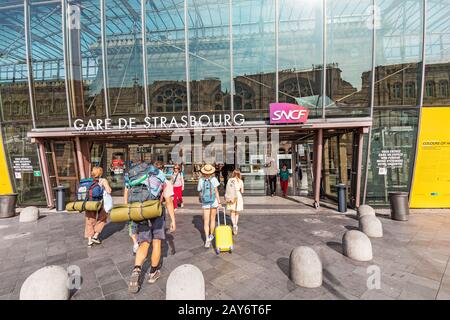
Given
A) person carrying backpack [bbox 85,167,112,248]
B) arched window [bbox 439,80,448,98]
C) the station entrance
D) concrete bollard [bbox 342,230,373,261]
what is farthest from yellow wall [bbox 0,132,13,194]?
arched window [bbox 439,80,448,98]

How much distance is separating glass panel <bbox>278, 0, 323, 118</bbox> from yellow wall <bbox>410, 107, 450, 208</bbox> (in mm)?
5147

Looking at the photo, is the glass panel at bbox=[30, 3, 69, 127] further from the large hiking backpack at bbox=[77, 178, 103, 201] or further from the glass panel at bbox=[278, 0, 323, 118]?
the glass panel at bbox=[278, 0, 323, 118]

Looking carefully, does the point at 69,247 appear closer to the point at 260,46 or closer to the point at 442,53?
the point at 260,46

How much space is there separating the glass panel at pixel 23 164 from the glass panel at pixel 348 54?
15.3m

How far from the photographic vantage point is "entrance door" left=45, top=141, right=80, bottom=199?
1128cm

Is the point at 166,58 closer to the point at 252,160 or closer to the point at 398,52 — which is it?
the point at 252,160

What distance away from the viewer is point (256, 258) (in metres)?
4.89

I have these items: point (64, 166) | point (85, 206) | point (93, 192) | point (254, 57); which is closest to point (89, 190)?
point (93, 192)

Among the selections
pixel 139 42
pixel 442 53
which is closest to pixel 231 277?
pixel 139 42

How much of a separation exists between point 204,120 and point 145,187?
6.61 meters

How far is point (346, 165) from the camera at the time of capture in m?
10.3

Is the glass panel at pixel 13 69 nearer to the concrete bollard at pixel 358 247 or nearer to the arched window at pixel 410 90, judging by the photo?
the concrete bollard at pixel 358 247

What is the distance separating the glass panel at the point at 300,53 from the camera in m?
9.70

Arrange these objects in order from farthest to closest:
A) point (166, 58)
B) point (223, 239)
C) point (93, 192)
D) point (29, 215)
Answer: point (166, 58) < point (29, 215) < point (93, 192) < point (223, 239)
